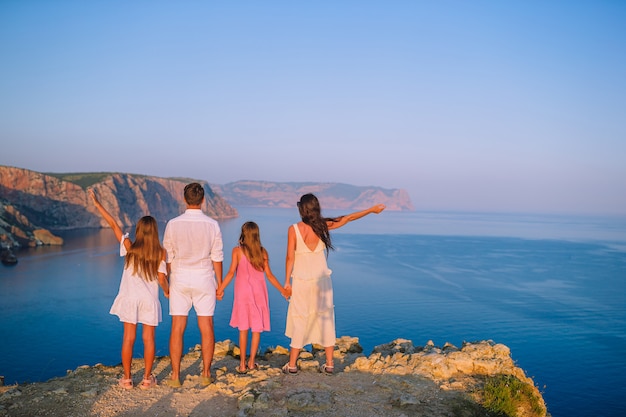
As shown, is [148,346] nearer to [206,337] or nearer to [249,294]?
[206,337]

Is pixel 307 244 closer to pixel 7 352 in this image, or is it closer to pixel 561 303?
pixel 7 352

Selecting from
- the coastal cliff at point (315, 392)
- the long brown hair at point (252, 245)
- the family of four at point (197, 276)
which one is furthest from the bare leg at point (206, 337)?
the long brown hair at point (252, 245)

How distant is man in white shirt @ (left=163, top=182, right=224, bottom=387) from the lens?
19.7 feet

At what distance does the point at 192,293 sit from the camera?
20.1 ft

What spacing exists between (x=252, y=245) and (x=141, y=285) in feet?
5.16

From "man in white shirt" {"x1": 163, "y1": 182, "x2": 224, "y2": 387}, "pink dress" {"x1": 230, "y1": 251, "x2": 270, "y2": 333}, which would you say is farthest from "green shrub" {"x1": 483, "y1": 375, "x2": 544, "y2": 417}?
"man in white shirt" {"x1": 163, "y1": 182, "x2": 224, "y2": 387}

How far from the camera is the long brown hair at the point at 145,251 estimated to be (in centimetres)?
602

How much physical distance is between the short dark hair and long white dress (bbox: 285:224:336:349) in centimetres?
138

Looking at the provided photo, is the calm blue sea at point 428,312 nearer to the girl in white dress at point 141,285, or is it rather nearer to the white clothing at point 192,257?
the white clothing at point 192,257

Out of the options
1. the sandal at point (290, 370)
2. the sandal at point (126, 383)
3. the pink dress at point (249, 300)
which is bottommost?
the sandal at point (126, 383)

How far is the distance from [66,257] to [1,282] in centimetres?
1816

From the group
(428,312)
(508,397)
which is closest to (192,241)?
(508,397)

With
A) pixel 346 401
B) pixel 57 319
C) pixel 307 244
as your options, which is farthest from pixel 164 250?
pixel 57 319

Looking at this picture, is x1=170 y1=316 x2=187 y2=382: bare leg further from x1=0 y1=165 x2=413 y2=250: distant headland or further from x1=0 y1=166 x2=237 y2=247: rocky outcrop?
x1=0 y1=166 x2=237 y2=247: rocky outcrop
